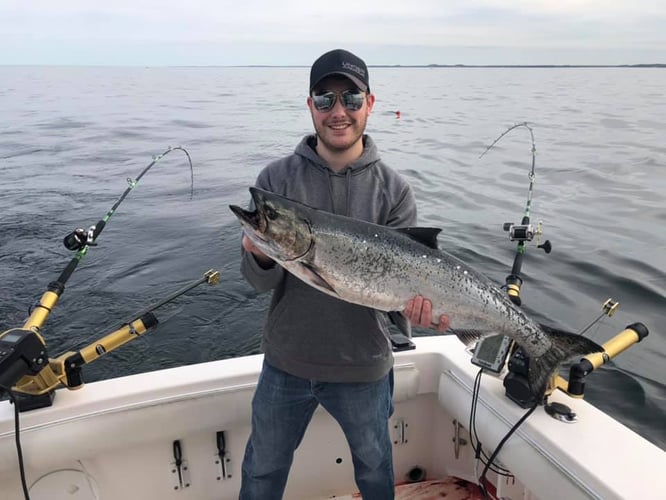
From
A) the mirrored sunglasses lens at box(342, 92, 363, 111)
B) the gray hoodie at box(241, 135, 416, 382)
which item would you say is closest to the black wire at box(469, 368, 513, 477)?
the gray hoodie at box(241, 135, 416, 382)

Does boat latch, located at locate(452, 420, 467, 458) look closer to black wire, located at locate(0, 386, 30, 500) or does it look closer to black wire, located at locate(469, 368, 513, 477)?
black wire, located at locate(469, 368, 513, 477)

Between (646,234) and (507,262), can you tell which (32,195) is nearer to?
(507,262)

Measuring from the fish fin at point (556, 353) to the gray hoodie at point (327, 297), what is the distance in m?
0.78

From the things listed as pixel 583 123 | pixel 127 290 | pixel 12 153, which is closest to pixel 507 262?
pixel 127 290

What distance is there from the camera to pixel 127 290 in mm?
8016

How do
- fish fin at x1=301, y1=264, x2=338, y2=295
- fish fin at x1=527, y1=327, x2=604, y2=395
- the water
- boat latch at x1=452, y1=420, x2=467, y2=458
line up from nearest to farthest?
fish fin at x1=301, y1=264, x2=338, y2=295
fish fin at x1=527, y1=327, x2=604, y2=395
boat latch at x1=452, y1=420, x2=467, y2=458
the water

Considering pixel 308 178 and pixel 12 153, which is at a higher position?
pixel 308 178

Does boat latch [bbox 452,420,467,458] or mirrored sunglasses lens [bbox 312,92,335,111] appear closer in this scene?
mirrored sunglasses lens [bbox 312,92,335,111]

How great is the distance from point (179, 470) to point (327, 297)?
1.68 metres

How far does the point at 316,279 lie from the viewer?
2.44 m

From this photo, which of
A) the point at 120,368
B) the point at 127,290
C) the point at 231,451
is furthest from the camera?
the point at 127,290

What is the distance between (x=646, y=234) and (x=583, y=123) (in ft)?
68.9

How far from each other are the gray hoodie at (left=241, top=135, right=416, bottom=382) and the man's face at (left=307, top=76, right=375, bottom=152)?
0.42ft

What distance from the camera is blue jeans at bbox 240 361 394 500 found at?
8.95 feet
